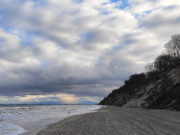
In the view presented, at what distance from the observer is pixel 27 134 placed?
573 inches

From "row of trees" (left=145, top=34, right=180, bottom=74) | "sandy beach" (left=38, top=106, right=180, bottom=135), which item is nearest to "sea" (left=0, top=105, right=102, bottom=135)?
"sandy beach" (left=38, top=106, right=180, bottom=135)

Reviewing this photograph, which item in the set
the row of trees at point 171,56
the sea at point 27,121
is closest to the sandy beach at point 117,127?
the sea at point 27,121

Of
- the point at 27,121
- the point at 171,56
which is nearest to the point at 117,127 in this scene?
the point at 27,121

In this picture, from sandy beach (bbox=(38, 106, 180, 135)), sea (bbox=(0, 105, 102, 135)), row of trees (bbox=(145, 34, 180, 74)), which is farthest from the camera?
row of trees (bbox=(145, 34, 180, 74))

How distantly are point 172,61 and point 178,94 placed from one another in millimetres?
51010

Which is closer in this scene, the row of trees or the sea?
the sea

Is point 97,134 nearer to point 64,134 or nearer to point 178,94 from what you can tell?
point 64,134

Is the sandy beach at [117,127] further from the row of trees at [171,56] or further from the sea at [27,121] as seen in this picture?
the row of trees at [171,56]

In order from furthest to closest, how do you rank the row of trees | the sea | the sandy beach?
1. the row of trees
2. the sea
3. the sandy beach

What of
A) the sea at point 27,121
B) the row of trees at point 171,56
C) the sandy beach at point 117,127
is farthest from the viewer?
the row of trees at point 171,56

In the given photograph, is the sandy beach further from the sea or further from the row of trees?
the row of trees

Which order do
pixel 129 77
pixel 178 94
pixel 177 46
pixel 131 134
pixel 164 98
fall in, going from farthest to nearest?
pixel 129 77 → pixel 177 46 → pixel 164 98 → pixel 178 94 → pixel 131 134

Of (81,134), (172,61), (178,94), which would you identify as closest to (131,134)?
(81,134)

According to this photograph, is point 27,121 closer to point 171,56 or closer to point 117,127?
point 117,127
